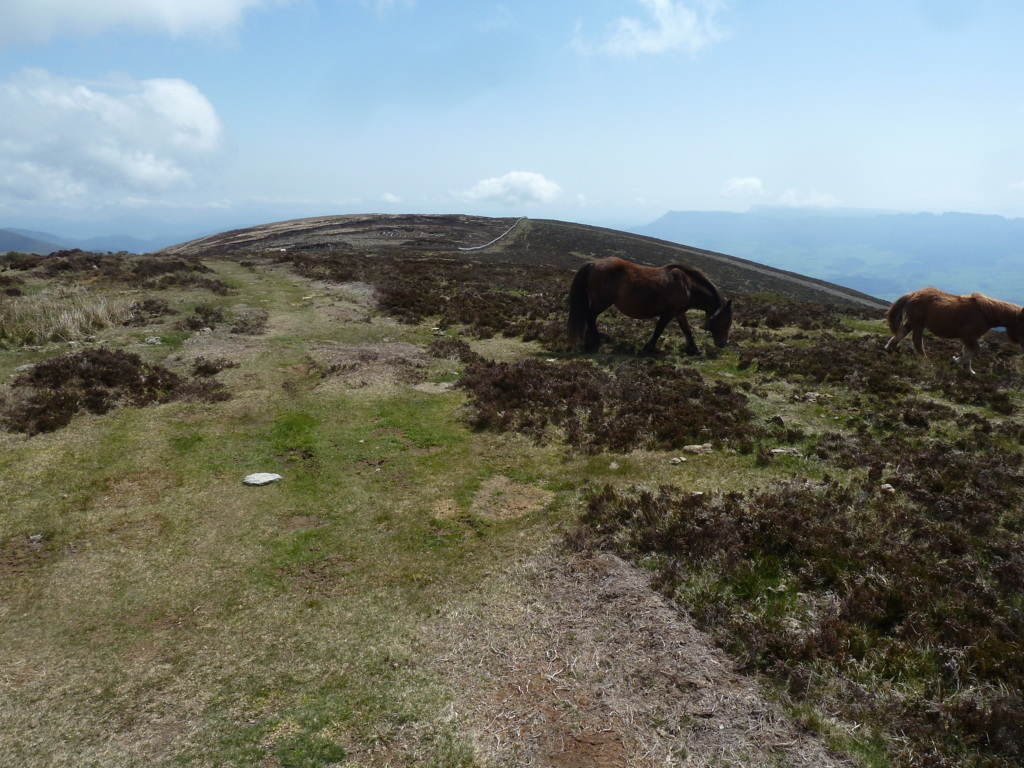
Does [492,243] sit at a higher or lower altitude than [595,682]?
higher

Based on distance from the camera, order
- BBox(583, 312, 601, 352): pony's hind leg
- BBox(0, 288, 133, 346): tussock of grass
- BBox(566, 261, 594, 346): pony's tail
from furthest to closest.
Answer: BBox(583, 312, 601, 352): pony's hind leg, BBox(566, 261, 594, 346): pony's tail, BBox(0, 288, 133, 346): tussock of grass


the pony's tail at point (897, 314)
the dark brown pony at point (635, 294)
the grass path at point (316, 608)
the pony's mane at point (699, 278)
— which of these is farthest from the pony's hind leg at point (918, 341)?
the grass path at point (316, 608)

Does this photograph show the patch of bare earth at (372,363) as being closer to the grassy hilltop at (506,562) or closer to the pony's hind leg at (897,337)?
the grassy hilltop at (506,562)

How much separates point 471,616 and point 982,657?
17.1 feet

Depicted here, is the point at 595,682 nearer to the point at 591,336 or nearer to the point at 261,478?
the point at 261,478

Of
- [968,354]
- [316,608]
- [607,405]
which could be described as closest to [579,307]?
[607,405]

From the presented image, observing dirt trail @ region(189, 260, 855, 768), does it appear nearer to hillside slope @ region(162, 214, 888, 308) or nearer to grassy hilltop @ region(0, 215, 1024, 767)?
grassy hilltop @ region(0, 215, 1024, 767)

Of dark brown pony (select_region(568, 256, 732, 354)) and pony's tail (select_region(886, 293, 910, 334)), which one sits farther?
dark brown pony (select_region(568, 256, 732, 354))

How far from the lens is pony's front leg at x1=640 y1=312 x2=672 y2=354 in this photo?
16781 mm

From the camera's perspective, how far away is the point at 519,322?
71.8 feet

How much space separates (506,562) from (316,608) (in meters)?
2.52

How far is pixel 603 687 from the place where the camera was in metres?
5.09

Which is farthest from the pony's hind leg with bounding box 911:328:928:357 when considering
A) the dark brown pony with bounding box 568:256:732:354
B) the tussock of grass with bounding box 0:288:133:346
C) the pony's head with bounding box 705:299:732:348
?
the tussock of grass with bounding box 0:288:133:346

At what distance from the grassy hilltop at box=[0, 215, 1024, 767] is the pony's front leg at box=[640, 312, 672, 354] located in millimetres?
Result: 2122
